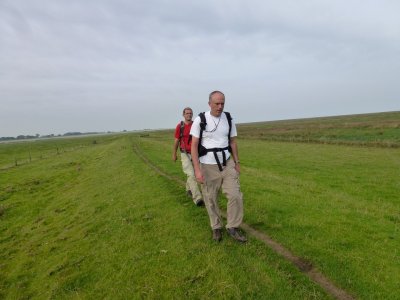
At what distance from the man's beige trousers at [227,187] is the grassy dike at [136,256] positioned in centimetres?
66

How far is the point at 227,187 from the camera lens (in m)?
7.11

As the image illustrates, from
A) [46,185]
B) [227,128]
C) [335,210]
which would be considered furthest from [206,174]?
[46,185]

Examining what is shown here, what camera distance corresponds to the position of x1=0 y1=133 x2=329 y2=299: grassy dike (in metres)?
5.78

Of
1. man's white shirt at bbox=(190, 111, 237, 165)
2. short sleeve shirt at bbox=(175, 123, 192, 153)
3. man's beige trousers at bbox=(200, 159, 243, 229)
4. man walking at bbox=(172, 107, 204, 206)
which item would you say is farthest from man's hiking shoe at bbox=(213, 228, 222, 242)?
short sleeve shirt at bbox=(175, 123, 192, 153)

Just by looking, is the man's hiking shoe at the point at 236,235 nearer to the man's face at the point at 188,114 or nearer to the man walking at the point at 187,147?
the man walking at the point at 187,147

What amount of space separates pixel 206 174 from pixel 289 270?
2.65 m

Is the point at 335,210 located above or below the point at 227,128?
below

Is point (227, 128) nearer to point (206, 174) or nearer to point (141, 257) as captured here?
point (206, 174)

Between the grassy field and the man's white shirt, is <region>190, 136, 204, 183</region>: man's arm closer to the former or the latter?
the man's white shirt

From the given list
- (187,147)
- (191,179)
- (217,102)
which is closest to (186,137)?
(187,147)

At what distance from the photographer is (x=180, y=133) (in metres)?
11.1

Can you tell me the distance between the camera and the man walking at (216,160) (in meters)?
6.91

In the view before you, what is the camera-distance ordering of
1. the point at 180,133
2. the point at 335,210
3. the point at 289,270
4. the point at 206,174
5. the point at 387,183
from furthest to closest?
the point at 387,183, the point at 180,133, the point at 335,210, the point at 206,174, the point at 289,270

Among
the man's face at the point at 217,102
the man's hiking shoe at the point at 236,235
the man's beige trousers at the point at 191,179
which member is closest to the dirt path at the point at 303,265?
the man's hiking shoe at the point at 236,235
